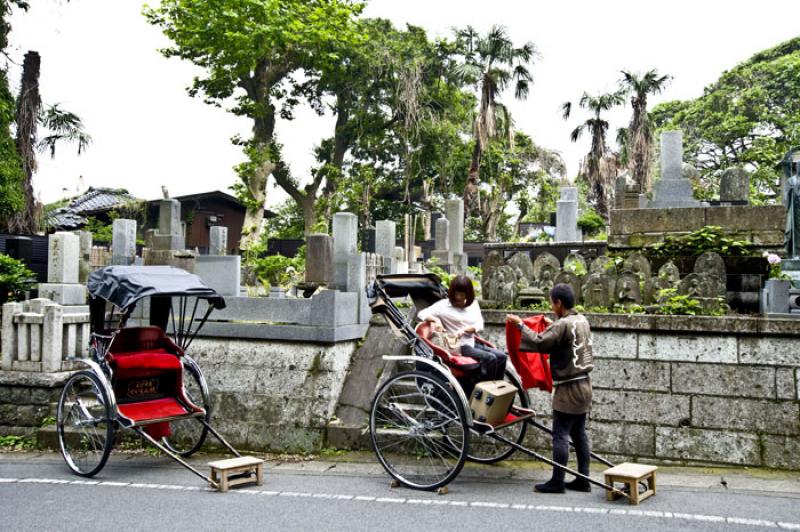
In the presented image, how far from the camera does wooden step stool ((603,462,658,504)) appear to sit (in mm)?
5320

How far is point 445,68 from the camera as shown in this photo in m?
32.6

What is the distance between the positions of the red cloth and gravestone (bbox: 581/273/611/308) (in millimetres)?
1543

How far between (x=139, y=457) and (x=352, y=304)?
2900 millimetres

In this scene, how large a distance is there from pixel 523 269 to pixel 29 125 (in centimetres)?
2177

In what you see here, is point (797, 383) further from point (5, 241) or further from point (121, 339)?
point (5, 241)

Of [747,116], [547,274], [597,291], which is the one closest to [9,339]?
[547,274]

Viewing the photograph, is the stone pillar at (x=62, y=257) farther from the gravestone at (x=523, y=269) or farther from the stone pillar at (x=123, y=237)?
the gravestone at (x=523, y=269)

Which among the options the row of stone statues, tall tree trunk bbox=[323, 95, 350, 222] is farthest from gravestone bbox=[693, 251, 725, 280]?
tall tree trunk bbox=[323, 95, 350, 222]

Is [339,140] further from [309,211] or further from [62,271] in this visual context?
[62,271]

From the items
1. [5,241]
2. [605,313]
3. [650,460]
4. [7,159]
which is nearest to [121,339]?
[605,313]

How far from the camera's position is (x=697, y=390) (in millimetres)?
6496

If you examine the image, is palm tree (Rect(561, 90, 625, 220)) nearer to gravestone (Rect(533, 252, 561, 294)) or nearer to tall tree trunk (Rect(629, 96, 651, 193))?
tall tree trunk (Rect(629, 96, 651, 193))

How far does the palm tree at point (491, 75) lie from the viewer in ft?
88.3

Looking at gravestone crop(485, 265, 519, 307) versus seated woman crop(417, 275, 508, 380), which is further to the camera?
gravestone crop(485, 265, 519, 307)
